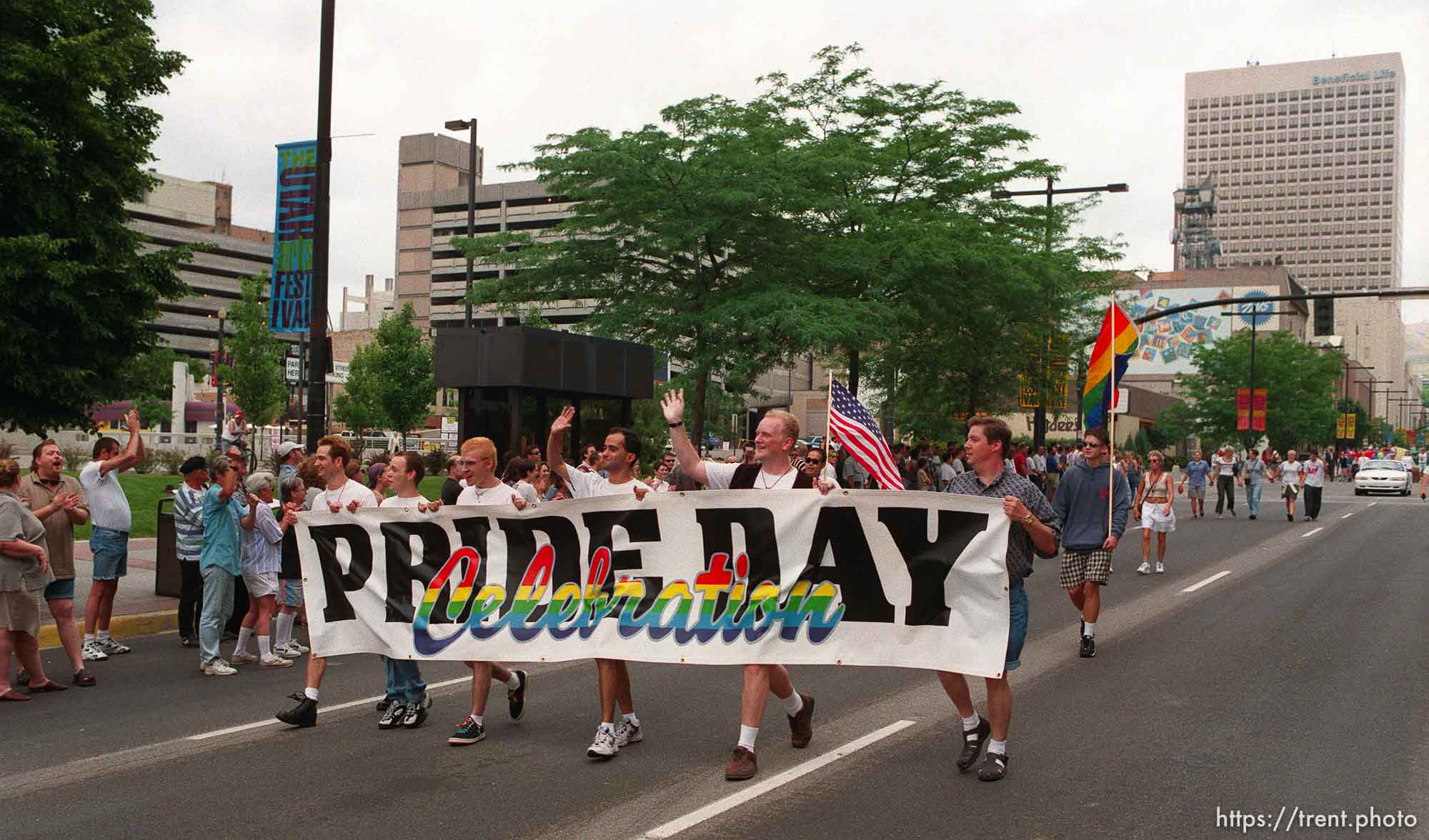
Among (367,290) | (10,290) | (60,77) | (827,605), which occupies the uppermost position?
(367,290)

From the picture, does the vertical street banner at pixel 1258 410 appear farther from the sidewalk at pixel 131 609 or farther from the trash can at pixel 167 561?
the trash can at pixel 167 561

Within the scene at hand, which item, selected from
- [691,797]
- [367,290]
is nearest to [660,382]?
[691,797]

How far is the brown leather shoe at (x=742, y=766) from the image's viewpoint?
20.8ft

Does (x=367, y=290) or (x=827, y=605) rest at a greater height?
(x=367, y=290)

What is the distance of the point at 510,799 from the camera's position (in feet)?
19.7

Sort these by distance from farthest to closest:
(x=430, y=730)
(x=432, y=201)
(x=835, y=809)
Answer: (x=432, y=201), (x=430, y=730), (x=835, y=809)

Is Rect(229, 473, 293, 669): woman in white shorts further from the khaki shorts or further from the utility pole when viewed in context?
the utility pole

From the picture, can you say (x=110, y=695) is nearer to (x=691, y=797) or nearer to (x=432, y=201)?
(x=691, y=797)

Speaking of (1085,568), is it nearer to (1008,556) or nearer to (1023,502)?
(1008,556)

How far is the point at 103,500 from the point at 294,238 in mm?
4844

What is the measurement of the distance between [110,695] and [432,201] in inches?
4917

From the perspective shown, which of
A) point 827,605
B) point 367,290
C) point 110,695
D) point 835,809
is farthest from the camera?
point 367,290

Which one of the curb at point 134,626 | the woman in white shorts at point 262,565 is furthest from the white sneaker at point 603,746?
the curb at point 134,626

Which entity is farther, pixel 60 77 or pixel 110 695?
pixel 60 77
